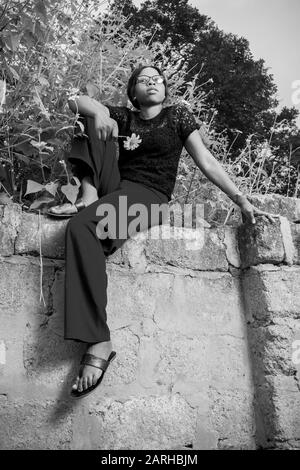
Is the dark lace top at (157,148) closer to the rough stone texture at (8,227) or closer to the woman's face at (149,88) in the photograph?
the woman's face at (149,88)

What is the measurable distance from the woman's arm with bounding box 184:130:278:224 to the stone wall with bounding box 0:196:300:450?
7 centimetres

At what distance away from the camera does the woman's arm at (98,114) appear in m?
2.20

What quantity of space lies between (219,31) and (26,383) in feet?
49.8

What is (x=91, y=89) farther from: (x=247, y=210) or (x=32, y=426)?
(x=32, y=426)

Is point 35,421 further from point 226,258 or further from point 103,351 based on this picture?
point 226,258

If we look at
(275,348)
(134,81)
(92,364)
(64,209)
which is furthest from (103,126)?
(275,348)

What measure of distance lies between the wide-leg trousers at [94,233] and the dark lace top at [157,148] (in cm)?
7

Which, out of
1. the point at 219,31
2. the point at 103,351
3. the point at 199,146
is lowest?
the point at 103,351

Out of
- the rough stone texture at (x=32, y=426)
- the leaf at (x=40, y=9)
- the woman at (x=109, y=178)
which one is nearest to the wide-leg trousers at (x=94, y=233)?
the woman at (x=109, y=178)

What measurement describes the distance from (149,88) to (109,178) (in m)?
0.59

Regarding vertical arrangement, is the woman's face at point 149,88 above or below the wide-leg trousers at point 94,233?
above

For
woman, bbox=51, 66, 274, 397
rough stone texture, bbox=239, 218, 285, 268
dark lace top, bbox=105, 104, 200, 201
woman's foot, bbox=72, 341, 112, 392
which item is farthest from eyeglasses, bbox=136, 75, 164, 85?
woman's foot, bbox=72, 341, 112, 392
